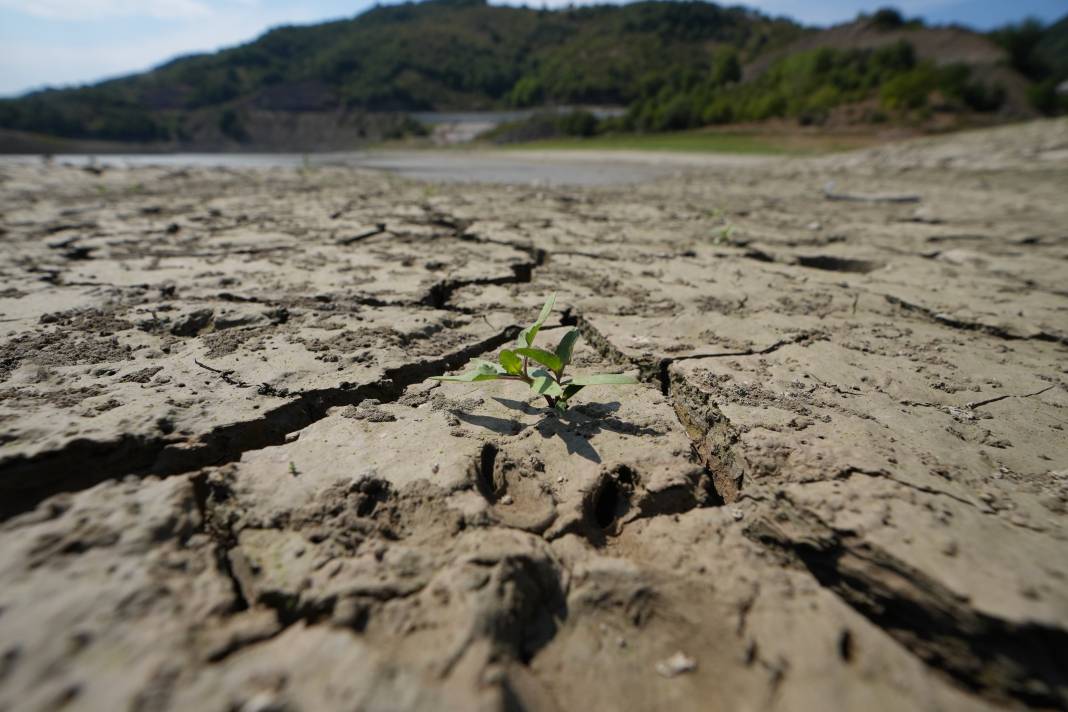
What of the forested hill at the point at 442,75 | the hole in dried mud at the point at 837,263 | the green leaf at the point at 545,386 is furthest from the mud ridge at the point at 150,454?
the forested hill at the point at 442,75

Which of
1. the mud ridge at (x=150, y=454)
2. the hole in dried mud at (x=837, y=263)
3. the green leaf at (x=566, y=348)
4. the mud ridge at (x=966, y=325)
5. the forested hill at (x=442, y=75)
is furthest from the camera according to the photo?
the forested hill at (x=442, y=75)

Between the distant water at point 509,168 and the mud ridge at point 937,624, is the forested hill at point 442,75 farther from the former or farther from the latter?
the mud ridge at point 937,624

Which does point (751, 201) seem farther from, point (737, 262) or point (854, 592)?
point (854, 592)

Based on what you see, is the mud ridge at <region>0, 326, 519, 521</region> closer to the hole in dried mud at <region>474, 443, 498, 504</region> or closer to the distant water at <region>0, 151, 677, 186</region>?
the hole in dried mud at <region>474, 443, 498, 504</region>

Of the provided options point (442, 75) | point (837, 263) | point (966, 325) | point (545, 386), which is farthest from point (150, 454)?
point (442, 75)

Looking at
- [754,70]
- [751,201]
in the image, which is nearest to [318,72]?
[754,70]
